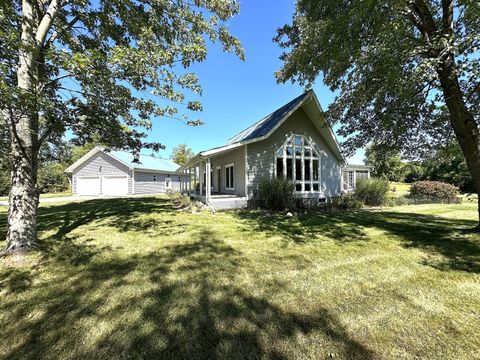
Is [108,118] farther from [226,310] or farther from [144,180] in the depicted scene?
[144,180]

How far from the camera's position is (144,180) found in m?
25.2

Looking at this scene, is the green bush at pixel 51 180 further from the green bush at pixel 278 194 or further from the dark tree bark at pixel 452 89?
the dark tree bark at pixel 452 89

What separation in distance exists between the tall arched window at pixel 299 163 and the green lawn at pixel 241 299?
6.85 meters

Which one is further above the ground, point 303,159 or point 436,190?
point 303,159

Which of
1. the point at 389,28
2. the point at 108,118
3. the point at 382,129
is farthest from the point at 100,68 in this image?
the point at 382,129

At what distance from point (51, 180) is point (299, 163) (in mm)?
33253

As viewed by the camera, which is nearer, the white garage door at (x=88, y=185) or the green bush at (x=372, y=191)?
the green bush at (x=372, y=191)

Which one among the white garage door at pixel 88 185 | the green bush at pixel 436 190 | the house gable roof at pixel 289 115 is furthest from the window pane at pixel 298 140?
the white garage door at pixel 88 185

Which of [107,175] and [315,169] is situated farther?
[107,175]

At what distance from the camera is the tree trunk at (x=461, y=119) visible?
18.2 feet

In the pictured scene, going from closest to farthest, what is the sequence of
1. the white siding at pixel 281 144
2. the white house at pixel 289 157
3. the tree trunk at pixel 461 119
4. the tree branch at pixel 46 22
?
the tree branch at pixel 46 22
the tree trunk at pixel 461 119
the white house at pixel 289 157
the white siding at pixel 281 144

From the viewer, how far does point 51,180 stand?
29.4 metres

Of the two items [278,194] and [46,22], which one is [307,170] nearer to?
[278,194]

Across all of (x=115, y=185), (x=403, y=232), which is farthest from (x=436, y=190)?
(x=115, y=185)
